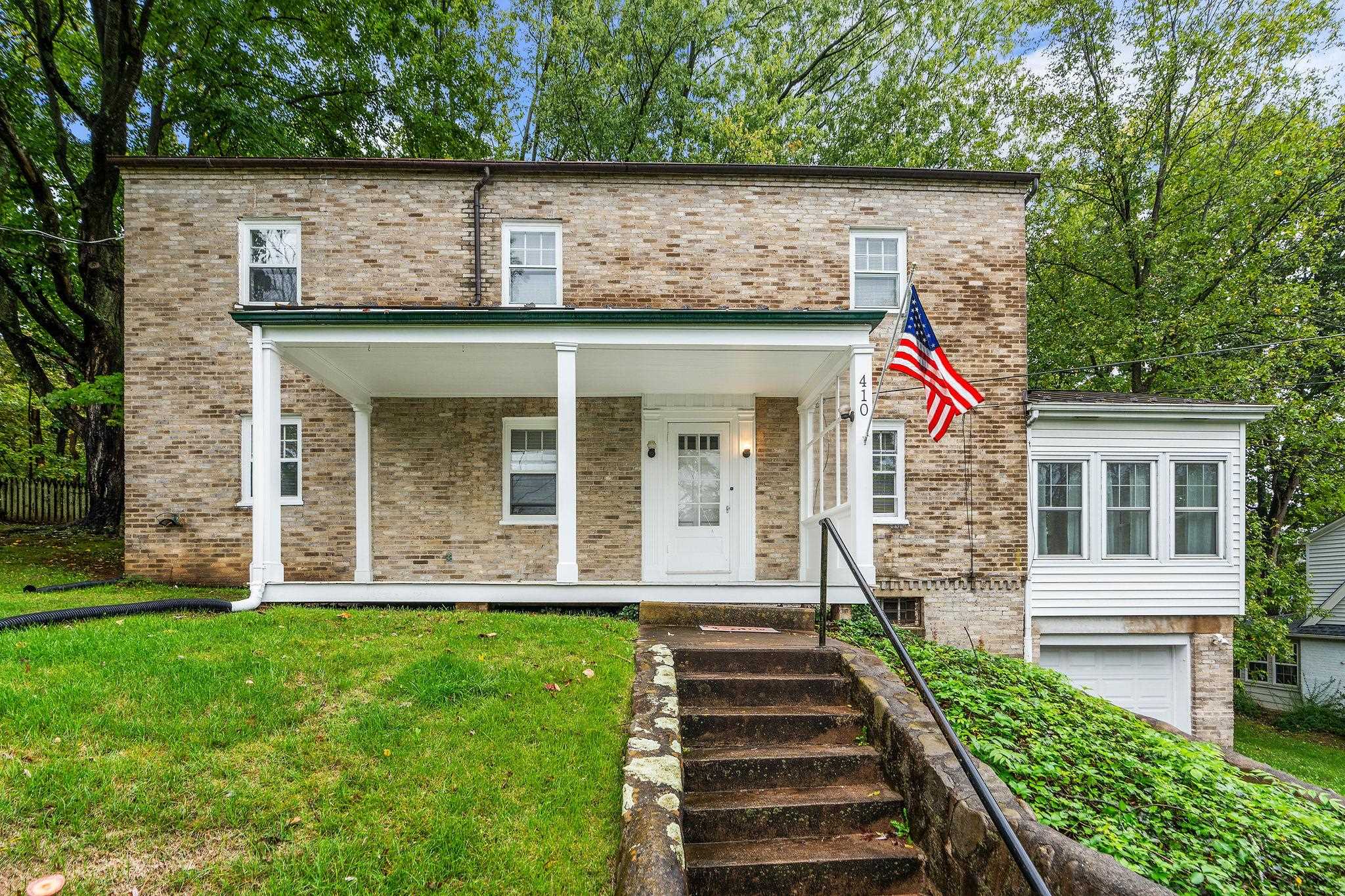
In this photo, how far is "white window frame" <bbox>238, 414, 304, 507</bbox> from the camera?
8484 millimetres

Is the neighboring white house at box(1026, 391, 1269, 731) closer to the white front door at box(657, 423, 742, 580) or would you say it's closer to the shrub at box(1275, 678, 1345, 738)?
the white front door at box(657, 423, 742, 580)

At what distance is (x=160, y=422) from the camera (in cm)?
845

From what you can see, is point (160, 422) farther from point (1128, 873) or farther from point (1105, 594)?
point (1105, 594)

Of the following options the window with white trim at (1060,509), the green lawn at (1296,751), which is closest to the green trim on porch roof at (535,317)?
the window with white trim at (1060,509)

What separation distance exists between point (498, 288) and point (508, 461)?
2.59 metres

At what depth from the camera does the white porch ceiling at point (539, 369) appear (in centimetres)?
677

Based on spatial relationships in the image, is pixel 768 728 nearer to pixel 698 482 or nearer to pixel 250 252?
pixel 698 482

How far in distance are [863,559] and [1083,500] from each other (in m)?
4.78

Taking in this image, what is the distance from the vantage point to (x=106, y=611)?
5297 millimetres

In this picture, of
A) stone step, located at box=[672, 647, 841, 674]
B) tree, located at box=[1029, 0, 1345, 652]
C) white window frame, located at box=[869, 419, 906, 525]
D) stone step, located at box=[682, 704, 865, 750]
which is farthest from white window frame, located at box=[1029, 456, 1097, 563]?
stone step, located at box=[682, 704, 865, 750]

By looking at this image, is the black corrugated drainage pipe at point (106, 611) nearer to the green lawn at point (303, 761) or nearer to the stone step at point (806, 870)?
the green lawn at point (303, 761)

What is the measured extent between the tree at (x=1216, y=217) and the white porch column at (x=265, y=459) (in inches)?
505

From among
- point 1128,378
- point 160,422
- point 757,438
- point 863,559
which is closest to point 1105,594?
point 863,559

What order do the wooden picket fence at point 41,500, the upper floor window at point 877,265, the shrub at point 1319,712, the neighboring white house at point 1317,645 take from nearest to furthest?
the upper floor window at point 877,265
the shrub at point 1319,712
the neighboring white house at point 1317,645
the wooden picket fence at point 41,500
